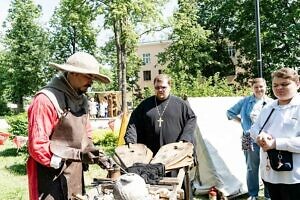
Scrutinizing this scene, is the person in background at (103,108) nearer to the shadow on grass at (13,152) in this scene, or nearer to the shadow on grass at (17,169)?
the shadow on grass at (13,152)

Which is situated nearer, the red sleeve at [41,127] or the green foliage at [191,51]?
the red sleeve at [41,127]

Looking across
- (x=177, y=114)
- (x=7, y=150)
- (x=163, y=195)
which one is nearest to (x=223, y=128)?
(x=177, y=114)

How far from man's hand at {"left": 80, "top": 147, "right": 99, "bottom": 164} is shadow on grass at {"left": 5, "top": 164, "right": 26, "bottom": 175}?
660 cm

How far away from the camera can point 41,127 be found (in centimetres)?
258

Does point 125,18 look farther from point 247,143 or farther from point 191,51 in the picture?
point 247,143

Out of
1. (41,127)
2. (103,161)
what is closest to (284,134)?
(103,161)

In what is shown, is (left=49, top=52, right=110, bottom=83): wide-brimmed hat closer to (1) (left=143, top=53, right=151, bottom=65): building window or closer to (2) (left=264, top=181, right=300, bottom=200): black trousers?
(2) (left=264, top=181, right=300, bottom=200): black trousers

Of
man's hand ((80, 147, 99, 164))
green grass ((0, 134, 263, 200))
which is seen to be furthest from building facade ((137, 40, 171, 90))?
man's hand ((80, 147, 99, 164))

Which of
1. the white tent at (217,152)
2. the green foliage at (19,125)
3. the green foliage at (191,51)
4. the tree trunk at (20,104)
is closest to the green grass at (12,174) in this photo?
the green foliage at (19,125)

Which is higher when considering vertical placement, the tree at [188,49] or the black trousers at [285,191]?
the tree at [188,49]

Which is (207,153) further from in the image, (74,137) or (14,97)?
(14,97)

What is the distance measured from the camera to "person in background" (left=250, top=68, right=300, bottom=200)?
10.7 feet

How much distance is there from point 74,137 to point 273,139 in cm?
155

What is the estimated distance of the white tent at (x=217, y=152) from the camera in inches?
245
